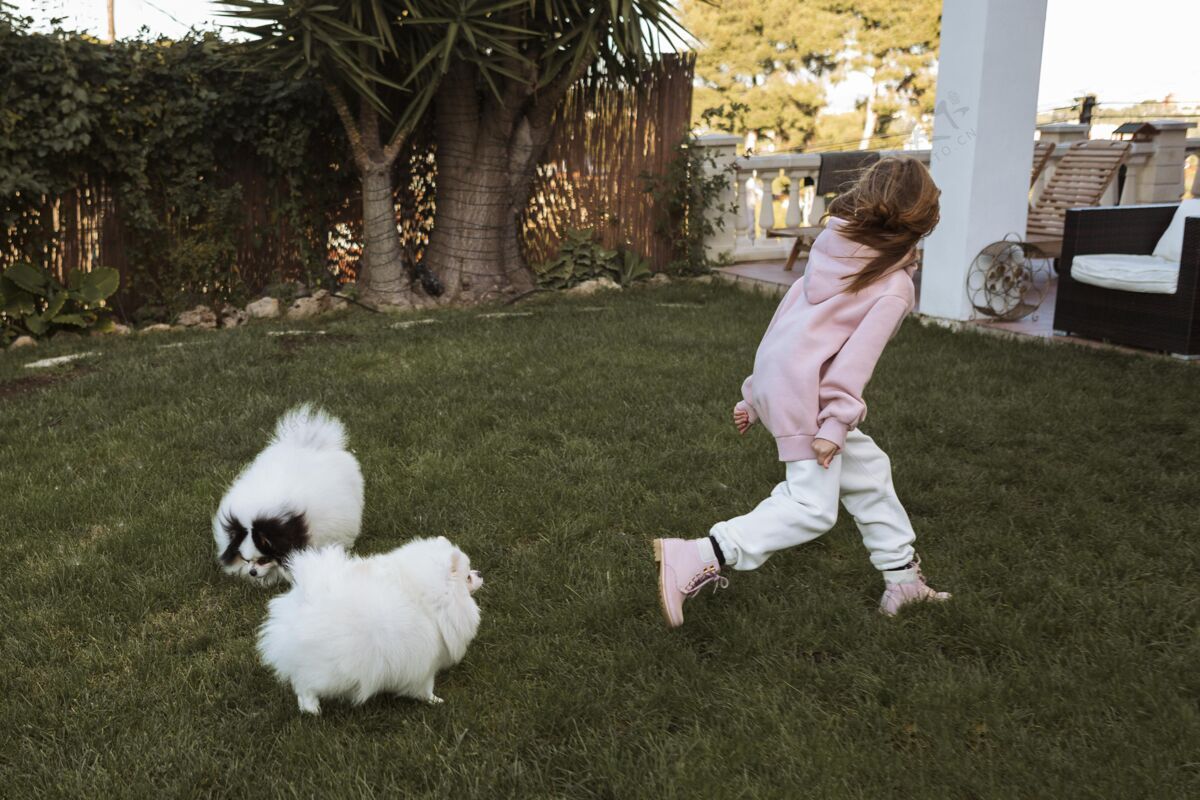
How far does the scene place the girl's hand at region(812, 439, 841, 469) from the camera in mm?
2756

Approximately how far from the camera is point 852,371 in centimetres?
278

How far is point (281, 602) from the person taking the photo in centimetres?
251

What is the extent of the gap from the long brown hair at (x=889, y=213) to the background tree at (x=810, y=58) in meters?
32.5

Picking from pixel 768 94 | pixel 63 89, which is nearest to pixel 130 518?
pixel 63 89

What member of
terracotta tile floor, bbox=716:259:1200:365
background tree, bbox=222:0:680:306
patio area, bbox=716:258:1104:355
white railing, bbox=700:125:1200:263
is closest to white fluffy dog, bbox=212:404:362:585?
terracotta tile floor, bbox=716:259:1200:365

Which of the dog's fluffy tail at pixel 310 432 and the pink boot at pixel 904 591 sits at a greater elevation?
the dog's fluffy tail at pixel 310 432

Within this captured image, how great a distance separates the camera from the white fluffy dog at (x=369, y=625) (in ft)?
7.88

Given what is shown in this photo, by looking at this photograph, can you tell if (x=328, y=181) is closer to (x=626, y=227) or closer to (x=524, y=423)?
(x=626, y=227)

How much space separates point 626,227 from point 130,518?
7262mm

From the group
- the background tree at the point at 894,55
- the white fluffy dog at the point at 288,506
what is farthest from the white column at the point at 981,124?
the background tree at the point at 894,55

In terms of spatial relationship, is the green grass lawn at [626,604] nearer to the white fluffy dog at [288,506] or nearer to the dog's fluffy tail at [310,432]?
the white fluffy dog at [288,506]

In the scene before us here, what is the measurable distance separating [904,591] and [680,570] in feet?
2.45

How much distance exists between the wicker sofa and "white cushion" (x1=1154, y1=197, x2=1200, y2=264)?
0.47 ft

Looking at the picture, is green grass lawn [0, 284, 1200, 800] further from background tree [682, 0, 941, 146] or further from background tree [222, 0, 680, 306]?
background tree [682, 0, 941, 146]
